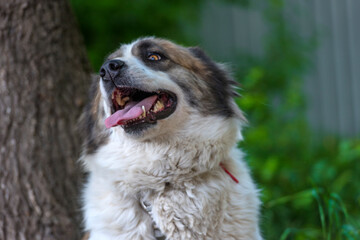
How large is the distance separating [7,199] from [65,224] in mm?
445

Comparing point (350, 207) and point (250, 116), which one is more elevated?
point (250, 116)

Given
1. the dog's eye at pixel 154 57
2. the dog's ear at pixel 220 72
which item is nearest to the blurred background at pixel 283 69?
the dog's ear at pixel 220 72

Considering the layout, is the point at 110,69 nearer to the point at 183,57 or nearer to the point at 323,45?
the point at 183,57

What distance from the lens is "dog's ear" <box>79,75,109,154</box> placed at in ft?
10.6

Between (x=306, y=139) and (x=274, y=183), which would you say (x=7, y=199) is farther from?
(x=306, y=139)

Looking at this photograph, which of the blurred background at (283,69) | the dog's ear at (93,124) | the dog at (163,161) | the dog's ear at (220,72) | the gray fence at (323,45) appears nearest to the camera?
the dog at (163,161)

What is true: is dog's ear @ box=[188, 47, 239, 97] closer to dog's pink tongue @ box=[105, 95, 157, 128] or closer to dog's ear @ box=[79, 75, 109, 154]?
dog's pink tongue @ box=[105, 95, 157, 128]

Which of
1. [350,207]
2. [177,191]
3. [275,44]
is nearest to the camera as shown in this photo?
[177,191]

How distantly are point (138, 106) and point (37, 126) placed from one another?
96 centimetres

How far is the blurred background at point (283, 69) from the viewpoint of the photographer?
17.3 ft

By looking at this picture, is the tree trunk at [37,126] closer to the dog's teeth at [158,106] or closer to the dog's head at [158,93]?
the dog's head at [158,93]

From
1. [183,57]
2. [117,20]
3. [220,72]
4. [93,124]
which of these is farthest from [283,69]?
[93,124]

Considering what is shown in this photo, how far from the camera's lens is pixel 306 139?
668cm

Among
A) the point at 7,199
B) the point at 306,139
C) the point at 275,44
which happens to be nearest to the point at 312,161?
the point at 306,139
